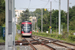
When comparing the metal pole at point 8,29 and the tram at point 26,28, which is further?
the tram at point 26,28

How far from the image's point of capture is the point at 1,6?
3422 centimetres

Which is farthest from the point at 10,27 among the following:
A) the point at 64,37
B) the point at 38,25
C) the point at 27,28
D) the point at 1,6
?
the point at 38,25

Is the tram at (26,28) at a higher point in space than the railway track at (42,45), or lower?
higher

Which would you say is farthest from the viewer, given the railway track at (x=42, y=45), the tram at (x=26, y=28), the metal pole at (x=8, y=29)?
the tram at (x=26, y=28)

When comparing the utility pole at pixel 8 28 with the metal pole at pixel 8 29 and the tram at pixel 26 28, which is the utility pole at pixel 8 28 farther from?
the tram at pixel 26 28

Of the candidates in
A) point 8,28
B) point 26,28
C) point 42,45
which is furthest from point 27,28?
point 8,28

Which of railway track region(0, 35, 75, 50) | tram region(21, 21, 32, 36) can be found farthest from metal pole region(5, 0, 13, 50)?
tram region(21, 21, 32, 36)

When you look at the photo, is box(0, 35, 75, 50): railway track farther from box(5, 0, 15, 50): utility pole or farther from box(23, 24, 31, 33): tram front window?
box(23, 24, 31, 33): tram front window

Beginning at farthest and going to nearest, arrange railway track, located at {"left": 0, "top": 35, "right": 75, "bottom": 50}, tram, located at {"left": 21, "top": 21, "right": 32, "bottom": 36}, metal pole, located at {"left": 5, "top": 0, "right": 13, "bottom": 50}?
tram, located at {"left": 21, "top": 21, "right": 32, "bottom": 36} < railway track, located at {"left": 0, "top": 35, "right": 75, "bottom": 50} < metal pole, located at {"left": 5, "top": 0, "right": 13, "bottom": 50}

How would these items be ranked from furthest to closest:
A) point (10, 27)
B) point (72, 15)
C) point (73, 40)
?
point (72, 15) → point (73, 40) → point (10, 27)

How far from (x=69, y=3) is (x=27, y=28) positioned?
29.6 ft

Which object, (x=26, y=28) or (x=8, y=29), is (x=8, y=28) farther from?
(x=26, y=28)

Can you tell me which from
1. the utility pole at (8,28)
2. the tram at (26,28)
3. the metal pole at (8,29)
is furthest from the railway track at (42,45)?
the tram at (26,28)

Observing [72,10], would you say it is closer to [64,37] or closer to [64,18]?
[64,18]
